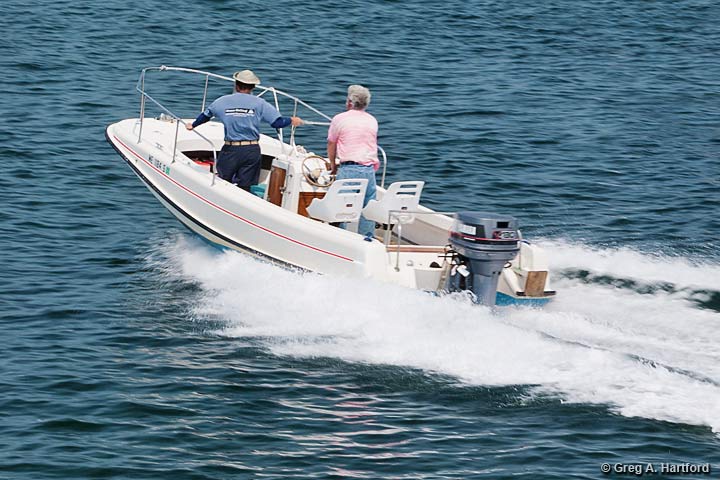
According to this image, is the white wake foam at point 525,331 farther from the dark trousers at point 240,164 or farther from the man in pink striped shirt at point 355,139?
the man in pink striped shirt at point 355,139

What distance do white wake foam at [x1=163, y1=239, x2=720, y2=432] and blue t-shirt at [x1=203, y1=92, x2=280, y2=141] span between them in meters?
1.09

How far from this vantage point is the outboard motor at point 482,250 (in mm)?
8836

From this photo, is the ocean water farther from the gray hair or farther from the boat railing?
the gray hair

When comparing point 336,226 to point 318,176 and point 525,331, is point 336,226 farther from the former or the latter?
point 525,331

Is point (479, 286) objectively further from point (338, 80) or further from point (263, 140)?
point (338, 80)

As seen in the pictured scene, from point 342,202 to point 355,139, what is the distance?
51 cm

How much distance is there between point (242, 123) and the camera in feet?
33.6

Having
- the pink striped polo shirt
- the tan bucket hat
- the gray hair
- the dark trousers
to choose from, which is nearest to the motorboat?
the dark trousers

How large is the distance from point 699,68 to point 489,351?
13100 mm

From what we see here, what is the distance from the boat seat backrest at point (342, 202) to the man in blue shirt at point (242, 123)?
2.79 feet

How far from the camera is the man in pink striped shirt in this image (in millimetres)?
9656

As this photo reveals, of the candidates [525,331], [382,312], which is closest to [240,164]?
[382,312]

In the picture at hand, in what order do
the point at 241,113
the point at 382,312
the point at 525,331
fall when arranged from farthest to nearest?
the point at 241,113 < the point at 382,312 < the point at 525,331

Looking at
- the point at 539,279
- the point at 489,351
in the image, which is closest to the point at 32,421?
the point at 489,351
